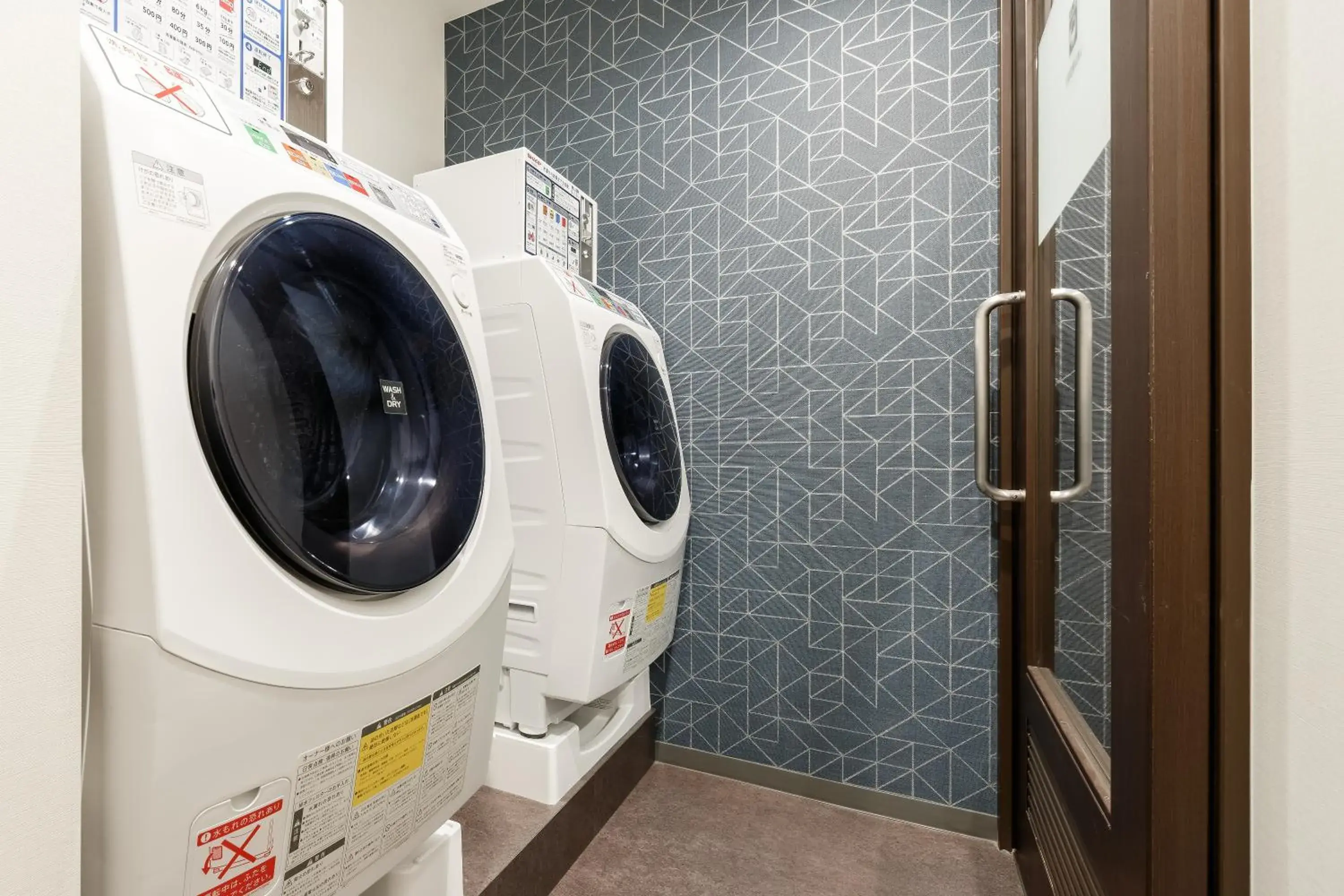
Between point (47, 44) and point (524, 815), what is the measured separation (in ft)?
4.64

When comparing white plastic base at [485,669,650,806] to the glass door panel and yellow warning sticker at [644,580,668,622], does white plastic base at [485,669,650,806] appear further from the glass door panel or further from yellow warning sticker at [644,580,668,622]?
the glass door panel

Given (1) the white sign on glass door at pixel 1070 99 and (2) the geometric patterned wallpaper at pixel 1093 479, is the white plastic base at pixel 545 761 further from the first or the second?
(1) the white sign on glass door at pixel 1070 99

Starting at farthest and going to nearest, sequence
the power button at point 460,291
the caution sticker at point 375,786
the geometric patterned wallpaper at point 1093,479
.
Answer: the power button at point 460,291
the geometric patterned wallpaper at point 1093,479
the caution sticker at point 375,786

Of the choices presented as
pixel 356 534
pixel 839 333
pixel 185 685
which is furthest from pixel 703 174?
pixel 185 685

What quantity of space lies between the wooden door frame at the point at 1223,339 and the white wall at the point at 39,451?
95 cm

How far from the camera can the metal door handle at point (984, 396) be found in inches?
53.6

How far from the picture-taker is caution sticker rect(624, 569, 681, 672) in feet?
4.96

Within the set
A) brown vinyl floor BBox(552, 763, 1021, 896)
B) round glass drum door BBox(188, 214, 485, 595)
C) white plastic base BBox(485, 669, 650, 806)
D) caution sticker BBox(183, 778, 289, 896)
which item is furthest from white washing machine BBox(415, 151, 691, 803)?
caution sticker BBox(183, 778, 289, 896)

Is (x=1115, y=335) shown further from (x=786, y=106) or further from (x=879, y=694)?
(x=786, y=106)

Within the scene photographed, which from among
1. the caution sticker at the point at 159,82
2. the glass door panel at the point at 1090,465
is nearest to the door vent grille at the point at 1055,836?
the glass door panel at the point at 1090,465

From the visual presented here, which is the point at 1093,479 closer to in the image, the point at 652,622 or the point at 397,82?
the point at 652,622

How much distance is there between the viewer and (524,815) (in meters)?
1.32

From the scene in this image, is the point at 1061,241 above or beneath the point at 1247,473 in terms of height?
above

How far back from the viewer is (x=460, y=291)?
0.96m
